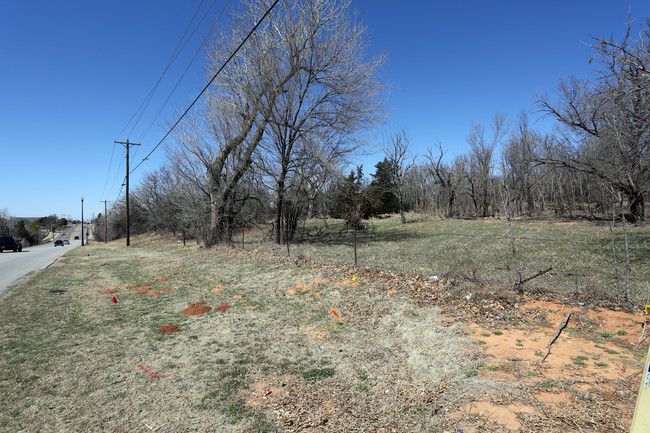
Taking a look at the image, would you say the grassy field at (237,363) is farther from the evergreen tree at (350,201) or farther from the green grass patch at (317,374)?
the evergreen tree at (350,201)

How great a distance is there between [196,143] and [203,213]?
415cm

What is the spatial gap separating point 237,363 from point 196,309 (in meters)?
3.17

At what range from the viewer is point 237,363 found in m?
4.87

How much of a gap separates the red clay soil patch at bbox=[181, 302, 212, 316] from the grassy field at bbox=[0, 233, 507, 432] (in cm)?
17

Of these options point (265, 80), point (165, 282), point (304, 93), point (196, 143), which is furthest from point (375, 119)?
point (165, 282)

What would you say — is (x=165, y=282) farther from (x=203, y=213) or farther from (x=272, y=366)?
(x=203, y=213)

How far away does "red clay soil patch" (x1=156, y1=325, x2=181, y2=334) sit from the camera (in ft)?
20.4

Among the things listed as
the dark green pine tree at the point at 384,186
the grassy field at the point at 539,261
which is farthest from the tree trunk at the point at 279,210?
the dark green pine tree at the point at 384,186

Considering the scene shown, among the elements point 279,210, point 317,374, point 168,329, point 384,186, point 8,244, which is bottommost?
point 317,374

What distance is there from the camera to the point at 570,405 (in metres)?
3.39

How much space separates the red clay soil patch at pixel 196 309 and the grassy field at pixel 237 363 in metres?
0.17

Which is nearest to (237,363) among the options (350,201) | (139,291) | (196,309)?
(196,309)

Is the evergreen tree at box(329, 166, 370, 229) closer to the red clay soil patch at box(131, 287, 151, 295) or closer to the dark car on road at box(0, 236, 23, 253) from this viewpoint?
the red clay soil patch at box(131, 287, 151, 295)

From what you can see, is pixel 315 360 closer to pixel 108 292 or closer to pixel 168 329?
pixel 168 329
